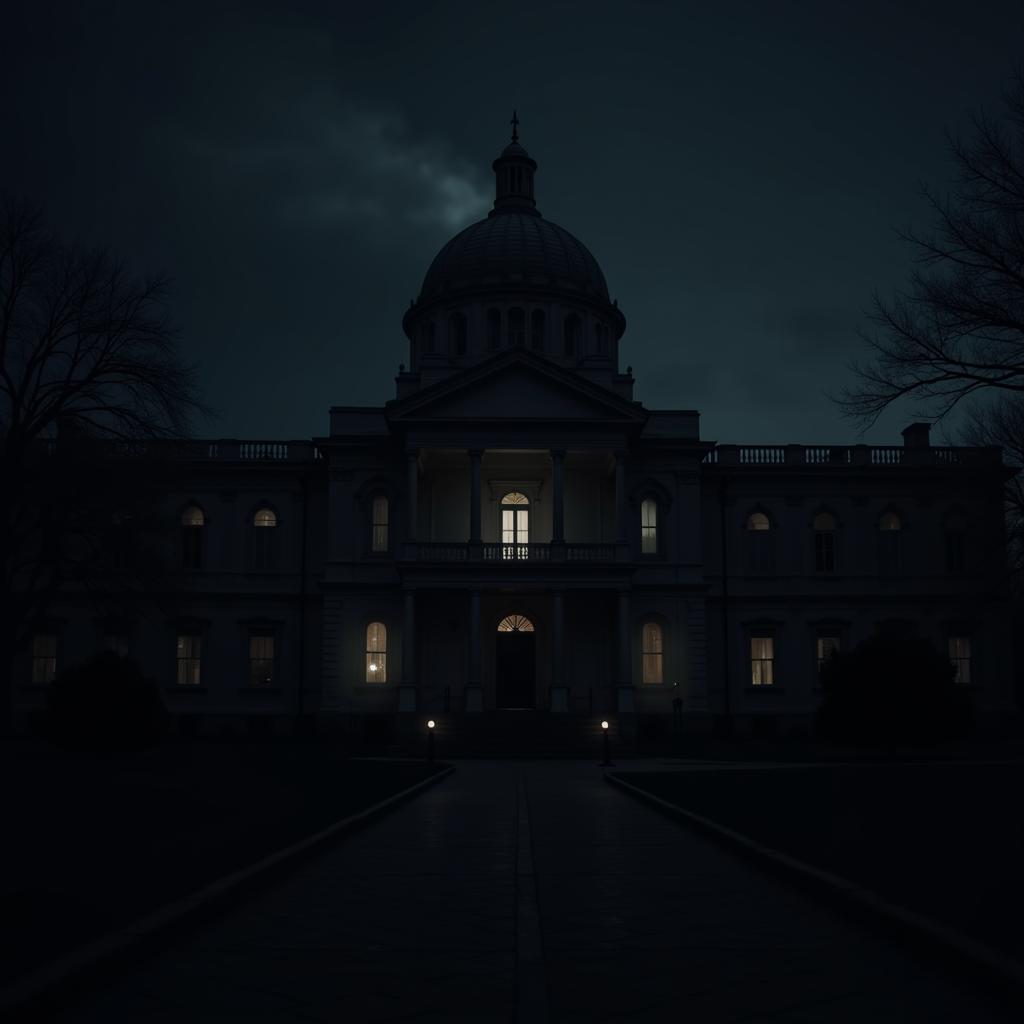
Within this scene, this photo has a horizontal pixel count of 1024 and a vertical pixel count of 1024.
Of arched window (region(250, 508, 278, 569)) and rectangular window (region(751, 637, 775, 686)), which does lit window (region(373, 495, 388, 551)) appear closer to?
arched window (region(250, 508, 278, 569))

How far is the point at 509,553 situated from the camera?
4834 centimetres

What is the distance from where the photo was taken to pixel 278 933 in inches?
339

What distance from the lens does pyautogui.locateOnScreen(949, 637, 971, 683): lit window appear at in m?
53.8

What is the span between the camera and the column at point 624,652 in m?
46.9

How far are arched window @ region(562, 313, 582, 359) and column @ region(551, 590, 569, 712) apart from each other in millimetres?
16768

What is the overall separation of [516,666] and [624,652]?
6.02m

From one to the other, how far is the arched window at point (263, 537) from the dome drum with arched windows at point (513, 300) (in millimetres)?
10441

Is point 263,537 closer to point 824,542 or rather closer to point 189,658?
point 189,658

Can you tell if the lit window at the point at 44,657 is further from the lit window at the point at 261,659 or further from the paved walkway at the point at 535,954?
the paved walkway at the point at 535,954

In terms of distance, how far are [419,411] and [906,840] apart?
3666 cm

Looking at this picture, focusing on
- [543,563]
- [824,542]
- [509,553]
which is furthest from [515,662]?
[824,542]

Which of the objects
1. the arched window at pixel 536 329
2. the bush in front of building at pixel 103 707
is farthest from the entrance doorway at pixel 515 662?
the bush in front of building at pixel 103 707

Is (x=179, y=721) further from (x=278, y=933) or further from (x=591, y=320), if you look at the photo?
(x=278, y=933)

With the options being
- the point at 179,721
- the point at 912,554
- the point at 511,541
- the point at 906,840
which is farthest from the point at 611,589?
the point at 906,840
